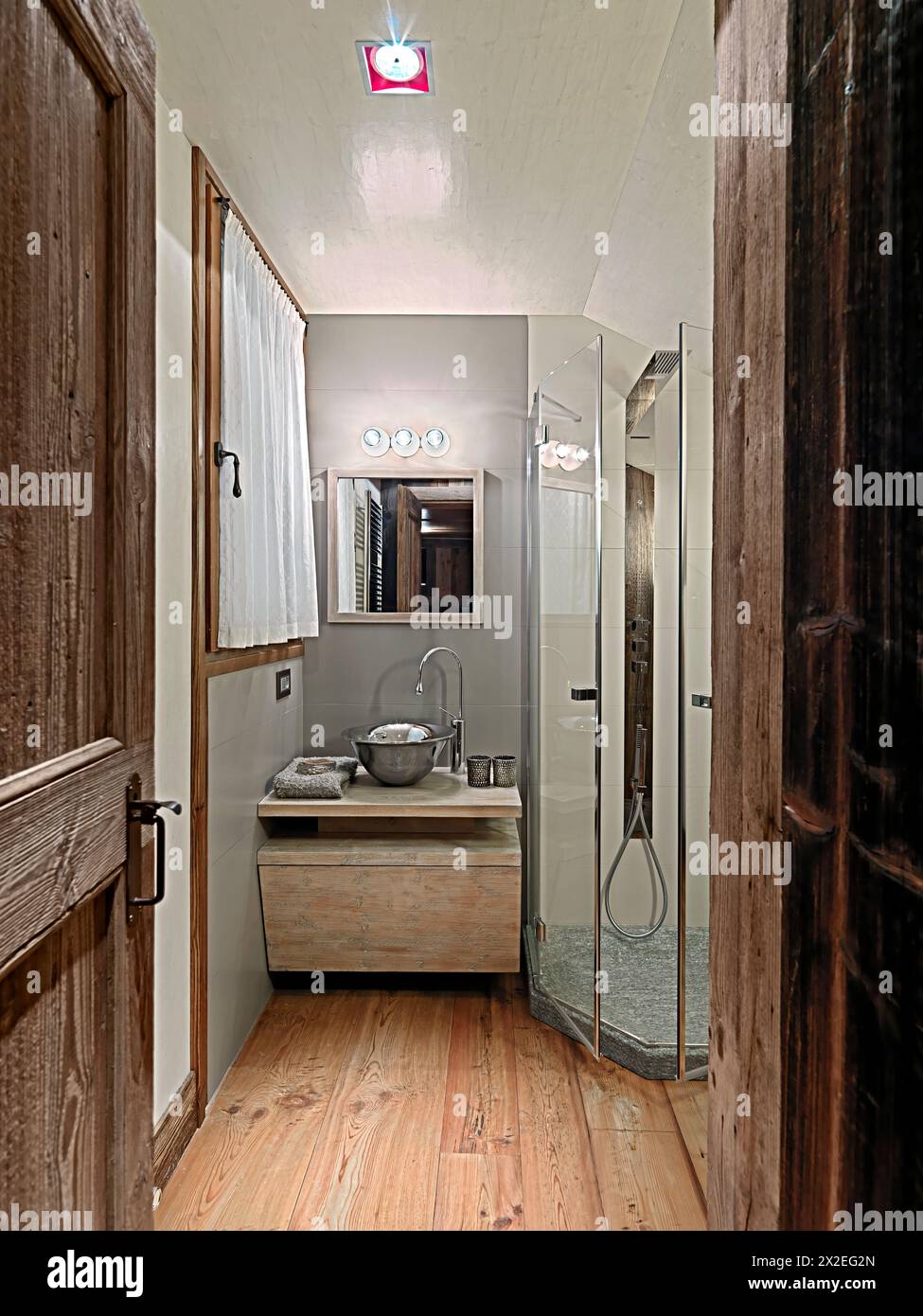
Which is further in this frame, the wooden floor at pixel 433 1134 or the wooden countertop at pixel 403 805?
the wooden countertop at pixel 403 805

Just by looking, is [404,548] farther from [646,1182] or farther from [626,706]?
[646,1182]

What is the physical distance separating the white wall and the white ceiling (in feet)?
0.79

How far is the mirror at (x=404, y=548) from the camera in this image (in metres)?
3.59

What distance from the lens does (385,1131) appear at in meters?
2.30

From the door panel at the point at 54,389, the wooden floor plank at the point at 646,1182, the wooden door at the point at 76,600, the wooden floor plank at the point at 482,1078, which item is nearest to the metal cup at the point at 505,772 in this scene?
the wooden floor plank at the point at 482,1078

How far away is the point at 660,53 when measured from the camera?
1879 millimetres

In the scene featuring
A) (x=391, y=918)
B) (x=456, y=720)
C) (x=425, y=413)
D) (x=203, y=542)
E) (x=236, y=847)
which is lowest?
(x=391, y=918)

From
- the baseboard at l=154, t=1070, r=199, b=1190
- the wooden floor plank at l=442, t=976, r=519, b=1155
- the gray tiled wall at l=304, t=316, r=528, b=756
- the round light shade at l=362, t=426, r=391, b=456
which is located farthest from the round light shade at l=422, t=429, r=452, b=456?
the baseboard at l=154, t=1070, r=199, b=1190

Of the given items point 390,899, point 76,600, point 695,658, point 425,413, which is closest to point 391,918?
point 390,899

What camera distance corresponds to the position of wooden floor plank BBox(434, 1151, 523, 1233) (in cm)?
194

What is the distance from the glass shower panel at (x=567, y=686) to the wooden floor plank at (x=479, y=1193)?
0.59 m

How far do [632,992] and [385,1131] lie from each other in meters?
0.86

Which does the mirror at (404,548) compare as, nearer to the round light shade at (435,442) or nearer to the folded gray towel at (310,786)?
the round light shade at (435,442)

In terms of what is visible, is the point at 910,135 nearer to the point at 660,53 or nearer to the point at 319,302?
the point at 660,53
